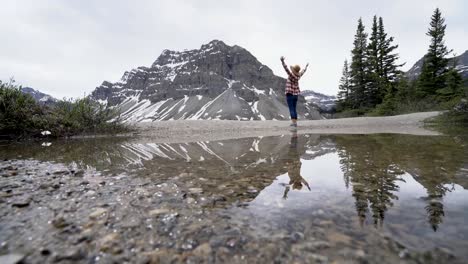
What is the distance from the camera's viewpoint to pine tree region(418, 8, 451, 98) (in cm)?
3619

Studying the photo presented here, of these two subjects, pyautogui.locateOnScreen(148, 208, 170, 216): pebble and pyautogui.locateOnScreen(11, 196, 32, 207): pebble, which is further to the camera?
pyautogui.locateOnScreen(11, 196, 32, 207): pebble

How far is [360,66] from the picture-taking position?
139ft

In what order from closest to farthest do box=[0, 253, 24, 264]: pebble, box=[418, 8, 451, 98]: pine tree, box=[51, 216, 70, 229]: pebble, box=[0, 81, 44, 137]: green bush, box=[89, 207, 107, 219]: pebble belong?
box=[0, 253, 24, 264]: pebble
box=[51, 216, 70, 229]: pebble
box=[89, 207, 107, 219]: pebble
box=[0, 81, 44, 137]: green bush
box=[418, 8, 451, 98]: pine tree

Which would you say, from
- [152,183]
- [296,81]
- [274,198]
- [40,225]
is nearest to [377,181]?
[274,198]

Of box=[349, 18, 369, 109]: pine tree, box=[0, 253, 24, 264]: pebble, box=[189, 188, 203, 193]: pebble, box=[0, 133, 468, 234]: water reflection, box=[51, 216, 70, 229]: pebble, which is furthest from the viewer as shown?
box=[349, 18, 369, 109]: pine tree

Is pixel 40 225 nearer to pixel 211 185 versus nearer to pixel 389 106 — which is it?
pixel 211 185

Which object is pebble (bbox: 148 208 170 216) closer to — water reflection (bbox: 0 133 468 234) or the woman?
water reflection (bbox: 0 133 468 234)

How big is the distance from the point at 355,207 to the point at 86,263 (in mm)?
1699

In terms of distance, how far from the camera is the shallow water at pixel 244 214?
1216mm

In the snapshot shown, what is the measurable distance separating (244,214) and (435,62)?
161ft

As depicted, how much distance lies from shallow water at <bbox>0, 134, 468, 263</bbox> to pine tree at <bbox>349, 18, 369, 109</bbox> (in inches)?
1783

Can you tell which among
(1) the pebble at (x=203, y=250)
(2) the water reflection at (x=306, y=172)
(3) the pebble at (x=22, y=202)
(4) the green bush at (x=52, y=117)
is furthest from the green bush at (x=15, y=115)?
(1) the pebble at (x=203, y=250)

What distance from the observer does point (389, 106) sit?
2692 cm

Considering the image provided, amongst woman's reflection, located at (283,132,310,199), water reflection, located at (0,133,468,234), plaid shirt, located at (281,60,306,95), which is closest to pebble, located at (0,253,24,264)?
water reflection, located at (0,133,468,234)
